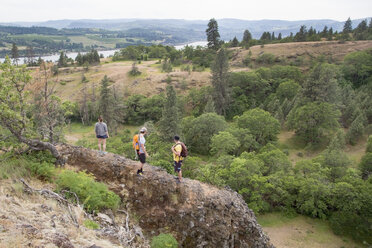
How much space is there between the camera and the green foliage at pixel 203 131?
37875 millimetres

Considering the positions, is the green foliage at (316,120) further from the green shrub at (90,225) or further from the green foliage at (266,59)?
the green shrub at (90,225)

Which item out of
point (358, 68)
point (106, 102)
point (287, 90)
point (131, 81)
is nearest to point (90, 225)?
point (106, 102)

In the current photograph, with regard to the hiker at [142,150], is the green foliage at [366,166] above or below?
below

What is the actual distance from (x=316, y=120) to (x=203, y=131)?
61.9 feet

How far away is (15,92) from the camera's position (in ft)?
33.6

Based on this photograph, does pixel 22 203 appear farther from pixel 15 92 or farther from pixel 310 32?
pixel 310 32

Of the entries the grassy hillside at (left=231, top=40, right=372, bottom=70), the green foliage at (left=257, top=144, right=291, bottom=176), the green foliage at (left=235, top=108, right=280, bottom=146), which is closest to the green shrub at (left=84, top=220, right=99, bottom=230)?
the green foliage at (left=257, top=144, right=291, bottom=176)

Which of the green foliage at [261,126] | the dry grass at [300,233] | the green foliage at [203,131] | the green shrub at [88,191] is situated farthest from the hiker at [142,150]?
the green foliage at [261,126]

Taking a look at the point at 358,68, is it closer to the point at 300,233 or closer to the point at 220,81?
the point at 220,81

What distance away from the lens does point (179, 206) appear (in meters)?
11.0

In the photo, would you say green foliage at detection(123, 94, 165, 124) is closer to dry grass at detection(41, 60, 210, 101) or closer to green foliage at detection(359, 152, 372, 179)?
dry grass at detection(41, 60, 210, 101)

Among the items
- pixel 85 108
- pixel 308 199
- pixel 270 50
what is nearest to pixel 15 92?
pixel 308 199

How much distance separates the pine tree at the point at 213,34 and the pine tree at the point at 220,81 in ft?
69.1

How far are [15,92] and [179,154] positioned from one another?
777 centimetres
